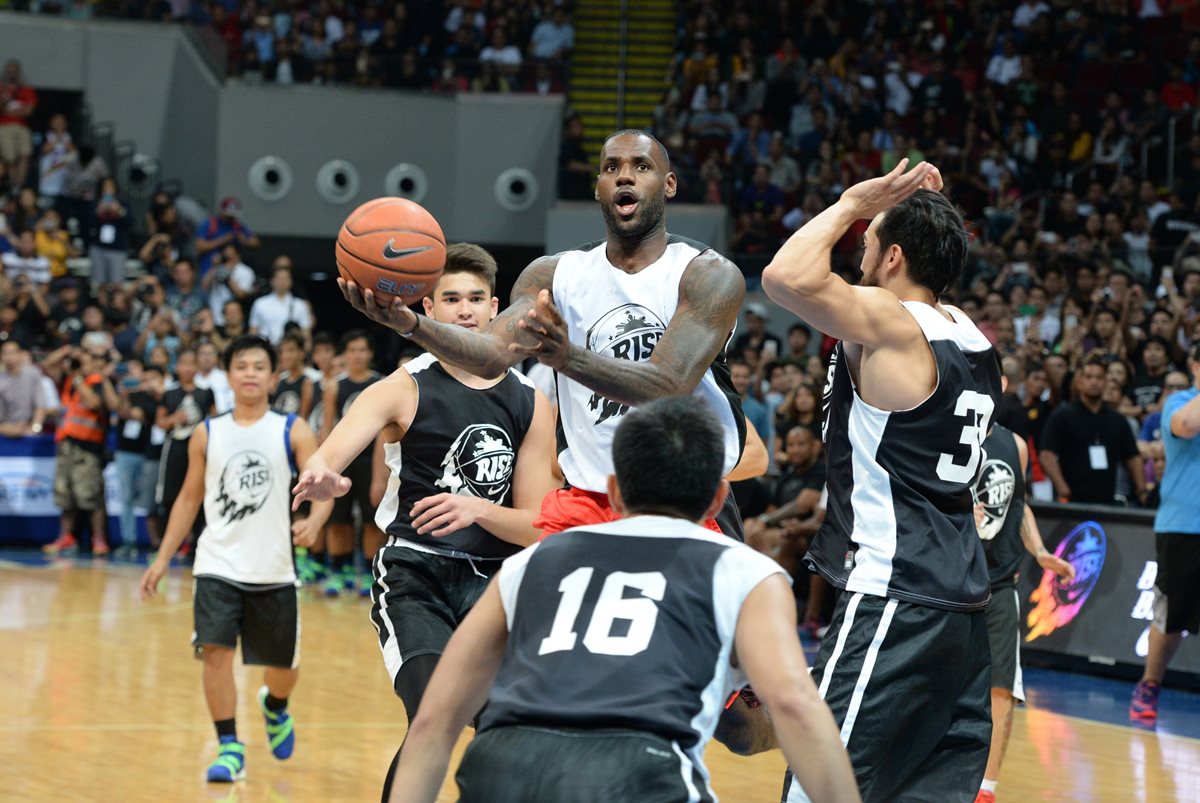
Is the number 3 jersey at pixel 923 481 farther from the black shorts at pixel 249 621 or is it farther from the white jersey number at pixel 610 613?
the black shorts at pixel 249 621

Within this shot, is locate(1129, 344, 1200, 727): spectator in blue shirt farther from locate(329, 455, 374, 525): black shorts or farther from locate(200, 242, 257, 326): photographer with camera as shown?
Answer: locate(200, 242, 257, 326): photographer with camera

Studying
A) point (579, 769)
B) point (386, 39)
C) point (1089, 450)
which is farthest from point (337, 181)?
point (579, 769)

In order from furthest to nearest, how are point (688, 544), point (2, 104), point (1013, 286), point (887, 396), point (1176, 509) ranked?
point (2, 104) < point (1013, 286) < point (1176, 509) < point (887, 396) < point (688, 544)

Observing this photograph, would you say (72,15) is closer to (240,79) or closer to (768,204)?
(240,79)

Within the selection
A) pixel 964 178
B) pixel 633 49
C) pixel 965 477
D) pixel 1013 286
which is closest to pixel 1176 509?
pixel 965 477

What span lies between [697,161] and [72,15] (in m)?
9.86

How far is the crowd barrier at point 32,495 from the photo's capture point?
16.5m

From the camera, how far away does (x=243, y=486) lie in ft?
26.2

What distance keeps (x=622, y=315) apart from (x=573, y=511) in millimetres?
617

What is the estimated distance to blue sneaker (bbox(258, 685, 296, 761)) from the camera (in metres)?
7.68

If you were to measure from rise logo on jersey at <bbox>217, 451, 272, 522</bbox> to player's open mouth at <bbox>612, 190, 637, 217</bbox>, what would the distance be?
3.68 meters

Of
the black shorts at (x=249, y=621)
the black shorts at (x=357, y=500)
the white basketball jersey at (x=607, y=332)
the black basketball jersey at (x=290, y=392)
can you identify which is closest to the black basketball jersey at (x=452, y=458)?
the white basketball jersey at (x=607, y=332)

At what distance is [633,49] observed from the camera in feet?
76.5

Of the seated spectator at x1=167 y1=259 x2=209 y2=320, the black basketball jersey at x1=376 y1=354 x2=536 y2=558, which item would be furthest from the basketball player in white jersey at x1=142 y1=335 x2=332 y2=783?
the seated spectator at x1=167 y1=259 x2=209 y2=320
